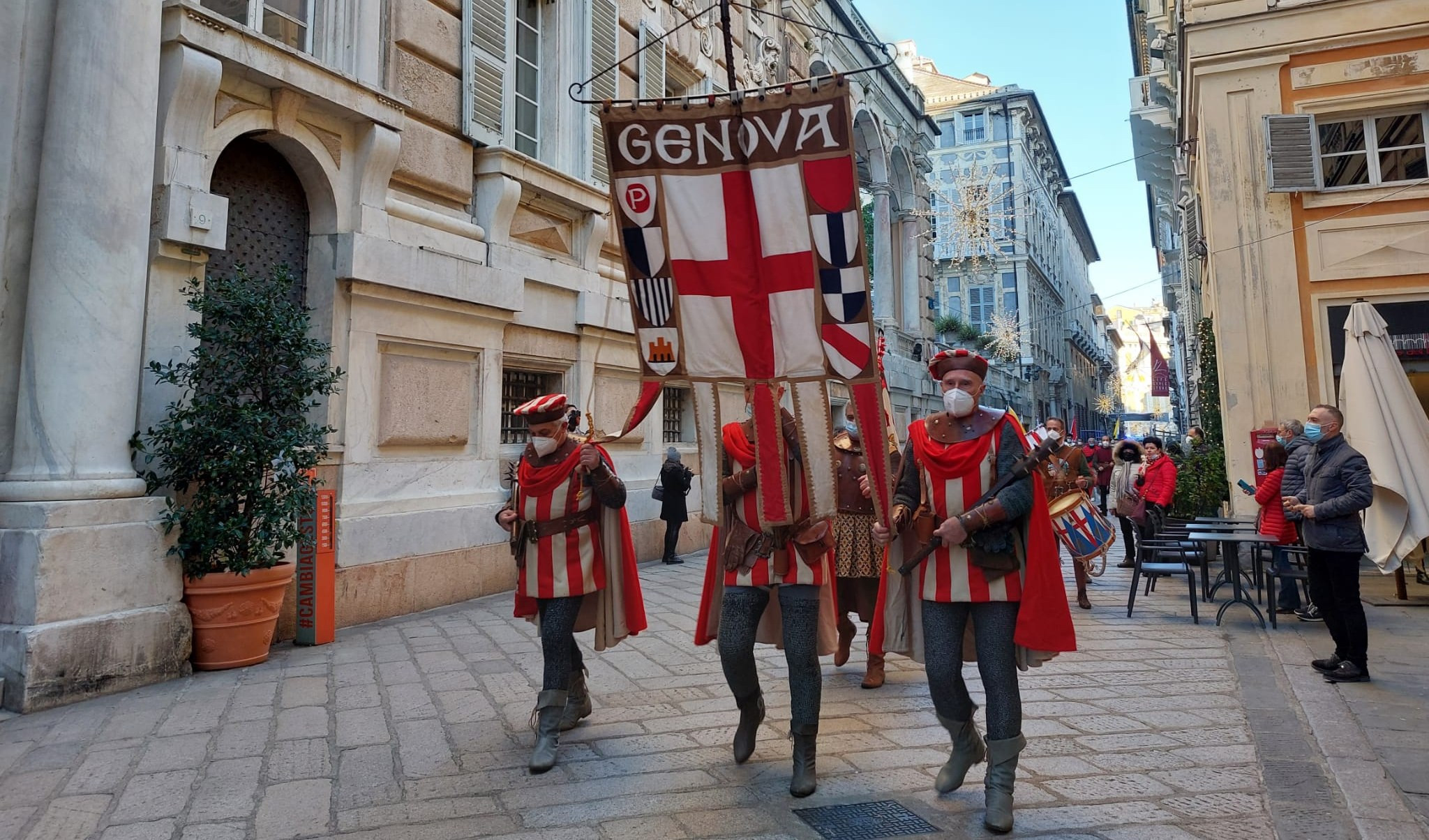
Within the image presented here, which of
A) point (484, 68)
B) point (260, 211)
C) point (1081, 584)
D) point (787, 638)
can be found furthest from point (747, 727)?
point (484, 68)

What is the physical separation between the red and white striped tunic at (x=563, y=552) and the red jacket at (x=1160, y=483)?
24.4 ft

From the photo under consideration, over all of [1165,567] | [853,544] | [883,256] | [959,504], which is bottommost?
[1165,567]

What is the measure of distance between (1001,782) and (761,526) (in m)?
1.36

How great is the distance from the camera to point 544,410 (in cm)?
419

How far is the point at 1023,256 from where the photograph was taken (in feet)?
133

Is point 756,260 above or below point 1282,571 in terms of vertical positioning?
above

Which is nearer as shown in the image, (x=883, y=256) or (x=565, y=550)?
(x=565, y=550)

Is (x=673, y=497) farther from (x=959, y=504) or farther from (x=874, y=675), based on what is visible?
(x=959, y=504)

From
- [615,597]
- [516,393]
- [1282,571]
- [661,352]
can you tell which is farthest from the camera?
[516,393]

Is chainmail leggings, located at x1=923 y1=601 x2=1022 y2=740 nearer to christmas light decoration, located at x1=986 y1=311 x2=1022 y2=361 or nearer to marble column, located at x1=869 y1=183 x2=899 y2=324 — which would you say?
marble column, located at x1=869 y1=183 x2=899 y2=324

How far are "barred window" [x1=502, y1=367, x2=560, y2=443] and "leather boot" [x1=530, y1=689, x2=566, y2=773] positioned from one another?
18.0ft

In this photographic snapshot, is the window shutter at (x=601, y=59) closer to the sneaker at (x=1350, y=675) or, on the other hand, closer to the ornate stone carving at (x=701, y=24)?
the ornate stone carving at (x=701, y=24)

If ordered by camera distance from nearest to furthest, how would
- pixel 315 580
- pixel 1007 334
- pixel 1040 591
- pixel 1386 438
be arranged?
1. pixel 1040 591
2. pixel 315 580
3. pixel 1386 438
4. pixel 1007 334

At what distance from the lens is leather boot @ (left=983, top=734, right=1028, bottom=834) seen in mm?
3184
